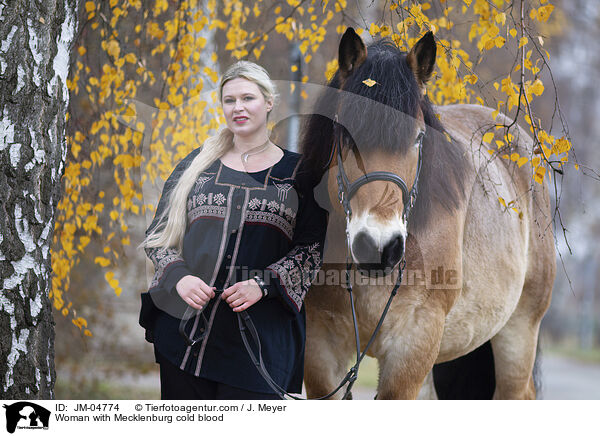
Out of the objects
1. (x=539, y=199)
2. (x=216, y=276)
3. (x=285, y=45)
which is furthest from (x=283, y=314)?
(x=285, y=45)

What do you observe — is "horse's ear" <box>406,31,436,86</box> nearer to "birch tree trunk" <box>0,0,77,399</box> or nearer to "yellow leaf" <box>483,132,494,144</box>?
"yellow leaf" <box>483,132,494,144</box>

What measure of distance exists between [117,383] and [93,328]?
617 mm

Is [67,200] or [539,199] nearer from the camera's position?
[539,199]

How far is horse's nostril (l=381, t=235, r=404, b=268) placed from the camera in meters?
1.89

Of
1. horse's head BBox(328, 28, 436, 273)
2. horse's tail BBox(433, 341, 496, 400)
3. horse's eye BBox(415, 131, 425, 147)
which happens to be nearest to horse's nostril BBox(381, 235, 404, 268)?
horse's head BBox(328, 28, 436, 273)

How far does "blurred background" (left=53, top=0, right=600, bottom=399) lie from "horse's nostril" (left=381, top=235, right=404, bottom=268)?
594 millimetres

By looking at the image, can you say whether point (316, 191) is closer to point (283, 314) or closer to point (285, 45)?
point (283, 314)

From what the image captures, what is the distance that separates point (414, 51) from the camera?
6.93 feet

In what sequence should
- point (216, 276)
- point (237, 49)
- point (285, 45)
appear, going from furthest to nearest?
point (285, 45) < point (237, 49) < point (216, 276)

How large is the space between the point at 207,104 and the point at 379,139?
244 centimetres

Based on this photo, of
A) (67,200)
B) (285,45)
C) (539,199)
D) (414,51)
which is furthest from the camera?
(285,45)

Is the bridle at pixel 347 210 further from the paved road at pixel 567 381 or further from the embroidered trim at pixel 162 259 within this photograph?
the paved road at pixel 567 381

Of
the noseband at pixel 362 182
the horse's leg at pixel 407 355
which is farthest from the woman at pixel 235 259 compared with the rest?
the horse's leg at pixel 407 355

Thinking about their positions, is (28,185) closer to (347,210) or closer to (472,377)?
(347,210)
